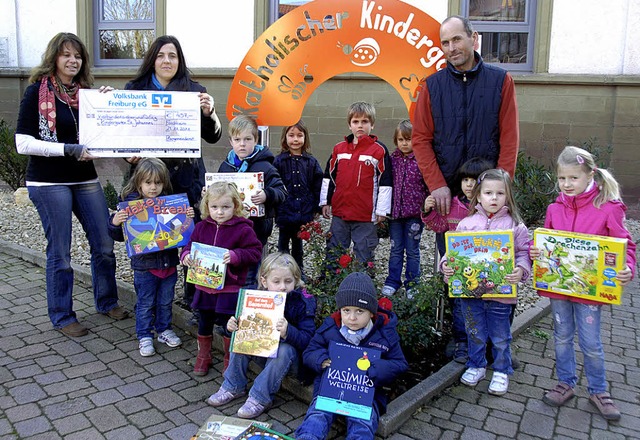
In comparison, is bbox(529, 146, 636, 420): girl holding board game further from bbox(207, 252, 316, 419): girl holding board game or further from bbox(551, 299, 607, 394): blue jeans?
bbox(207, 252, 316, 419): girl holding board game

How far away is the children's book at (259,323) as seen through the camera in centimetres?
334

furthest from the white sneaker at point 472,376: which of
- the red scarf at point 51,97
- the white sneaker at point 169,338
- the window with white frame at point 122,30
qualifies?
the window with white frame at point 122,30

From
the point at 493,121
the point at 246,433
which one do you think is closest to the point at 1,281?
the point at 246,433

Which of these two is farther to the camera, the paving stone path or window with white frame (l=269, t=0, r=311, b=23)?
window with white frame (l=269, t=0, r=311, b=23)

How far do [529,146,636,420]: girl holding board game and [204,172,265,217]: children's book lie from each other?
1856mm

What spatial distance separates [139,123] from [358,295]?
6.96 ft

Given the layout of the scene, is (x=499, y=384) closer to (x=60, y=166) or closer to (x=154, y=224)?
(x=154, y=224)

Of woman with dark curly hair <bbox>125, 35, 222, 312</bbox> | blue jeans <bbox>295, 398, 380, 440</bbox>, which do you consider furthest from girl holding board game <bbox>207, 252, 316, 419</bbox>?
woman with dark curly hair <bbox>125, 35, 222, 312</bbox>

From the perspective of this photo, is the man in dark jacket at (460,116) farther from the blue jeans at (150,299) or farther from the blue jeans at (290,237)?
the blue jeans at (150,299)

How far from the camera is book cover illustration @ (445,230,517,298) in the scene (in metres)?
3.41

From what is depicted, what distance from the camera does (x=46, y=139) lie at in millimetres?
4117

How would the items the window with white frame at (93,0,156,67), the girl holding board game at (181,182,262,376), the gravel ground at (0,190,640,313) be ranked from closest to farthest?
the girl holding board game at (181,182,262,376) → the gravel ground at (0,190,640,313) → the window with white frame at (93,0,156,67)

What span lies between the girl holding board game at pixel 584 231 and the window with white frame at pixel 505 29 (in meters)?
6.20

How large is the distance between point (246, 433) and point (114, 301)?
7.79ft
